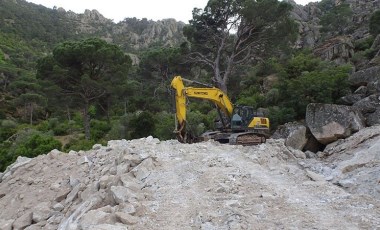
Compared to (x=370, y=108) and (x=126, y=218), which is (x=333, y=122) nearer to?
(x=370, y=108)

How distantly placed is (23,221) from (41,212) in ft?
1.20

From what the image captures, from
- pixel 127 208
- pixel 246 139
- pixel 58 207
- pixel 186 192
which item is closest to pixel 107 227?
pixel 127 208

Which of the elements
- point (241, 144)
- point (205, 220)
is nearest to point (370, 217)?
point (205, 220)

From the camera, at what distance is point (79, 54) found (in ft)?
76.2

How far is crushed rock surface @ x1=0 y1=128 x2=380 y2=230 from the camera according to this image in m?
5.06

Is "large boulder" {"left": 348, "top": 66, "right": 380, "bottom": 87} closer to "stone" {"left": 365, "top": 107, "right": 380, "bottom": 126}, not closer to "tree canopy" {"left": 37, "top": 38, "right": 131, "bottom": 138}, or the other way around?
"stone" {"left": 365, "top": 107, "right": 380, "bottom": 126}

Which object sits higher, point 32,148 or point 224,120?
point 224,120

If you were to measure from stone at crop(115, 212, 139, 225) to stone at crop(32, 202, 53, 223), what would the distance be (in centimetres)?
283

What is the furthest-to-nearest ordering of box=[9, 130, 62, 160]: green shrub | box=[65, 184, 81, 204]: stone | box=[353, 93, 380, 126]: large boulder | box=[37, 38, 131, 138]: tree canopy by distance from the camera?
box=[37, 38, 131, 138]: tree canopy < box=[9, 130, 62, 160]: green shrub < box=[353, 93, 380, 126]: large boulder < box=[65, 184, 81, 204]: stone

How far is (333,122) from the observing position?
12.7m

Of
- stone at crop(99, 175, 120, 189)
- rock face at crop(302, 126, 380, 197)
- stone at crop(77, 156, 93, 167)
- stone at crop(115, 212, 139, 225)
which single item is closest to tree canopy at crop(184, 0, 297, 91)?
rock face at crop(302, 126, 380, 197)

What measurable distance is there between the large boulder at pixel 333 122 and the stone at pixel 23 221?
32.3 ft

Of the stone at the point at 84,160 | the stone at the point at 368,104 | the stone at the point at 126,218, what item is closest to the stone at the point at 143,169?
the stone at the point at 126,218

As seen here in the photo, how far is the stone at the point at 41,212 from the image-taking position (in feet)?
23.4
